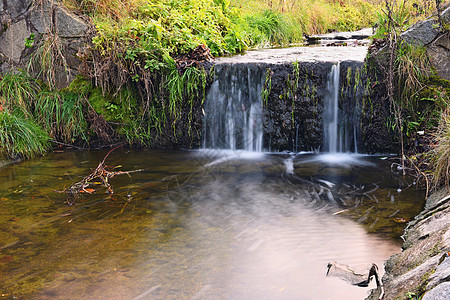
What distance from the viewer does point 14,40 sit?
754cm

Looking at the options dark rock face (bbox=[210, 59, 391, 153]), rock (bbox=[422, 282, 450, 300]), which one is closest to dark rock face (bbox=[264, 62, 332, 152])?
dark rock face (bbox=[210, 59, 391, 153])

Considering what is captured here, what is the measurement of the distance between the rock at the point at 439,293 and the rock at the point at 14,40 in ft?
24.4

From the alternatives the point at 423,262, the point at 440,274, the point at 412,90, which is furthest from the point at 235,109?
the point at 440,274

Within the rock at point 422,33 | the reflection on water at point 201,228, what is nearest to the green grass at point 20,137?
the reflection on water at point 201,228

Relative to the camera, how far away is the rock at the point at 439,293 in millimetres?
1835

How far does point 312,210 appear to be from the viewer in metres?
4.54

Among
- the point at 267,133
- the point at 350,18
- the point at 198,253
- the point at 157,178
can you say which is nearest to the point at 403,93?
the point at 267,133

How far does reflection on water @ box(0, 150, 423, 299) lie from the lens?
310cm

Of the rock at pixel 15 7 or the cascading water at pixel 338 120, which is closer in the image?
→ the cascading water at pixel 338 120

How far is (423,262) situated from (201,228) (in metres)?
2.01

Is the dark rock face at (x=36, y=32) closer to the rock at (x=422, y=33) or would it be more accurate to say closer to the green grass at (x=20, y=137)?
the green grass at (x=20, y=137)

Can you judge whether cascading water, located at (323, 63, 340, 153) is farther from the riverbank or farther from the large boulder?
the riverbank

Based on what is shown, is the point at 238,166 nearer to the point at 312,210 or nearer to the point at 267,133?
the point at 267,133

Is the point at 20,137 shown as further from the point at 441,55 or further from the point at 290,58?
the point at 441,55
